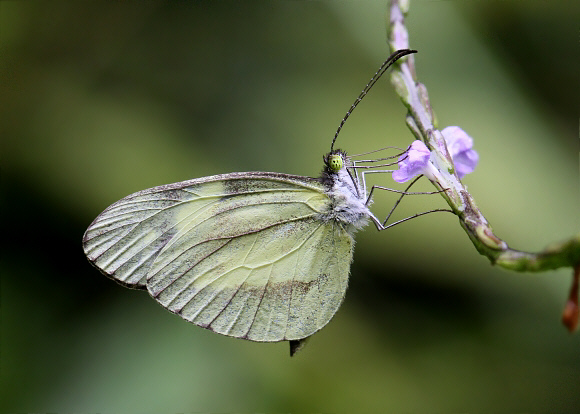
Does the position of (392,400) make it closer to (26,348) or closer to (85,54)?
(26,348)

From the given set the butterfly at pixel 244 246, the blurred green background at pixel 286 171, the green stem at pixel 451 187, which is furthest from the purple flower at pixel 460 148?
the blurred green background at pixel 286 171

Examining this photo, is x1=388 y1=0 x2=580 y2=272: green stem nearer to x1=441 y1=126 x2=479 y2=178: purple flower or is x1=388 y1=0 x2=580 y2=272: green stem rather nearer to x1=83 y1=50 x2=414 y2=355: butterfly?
x1=441 y1=126 x2=479 y2=178: purple flower

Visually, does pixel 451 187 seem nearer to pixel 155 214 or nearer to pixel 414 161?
pixel 414 161

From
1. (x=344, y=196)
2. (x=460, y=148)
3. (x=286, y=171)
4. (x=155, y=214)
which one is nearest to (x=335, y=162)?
(x=344, y=196)

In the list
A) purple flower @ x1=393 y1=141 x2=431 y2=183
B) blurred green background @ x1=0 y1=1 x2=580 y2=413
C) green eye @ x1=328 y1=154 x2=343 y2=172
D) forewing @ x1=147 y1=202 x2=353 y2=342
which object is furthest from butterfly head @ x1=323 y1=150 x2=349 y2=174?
blurred green background @ x1=0 y1=1 x2=580 y2=413

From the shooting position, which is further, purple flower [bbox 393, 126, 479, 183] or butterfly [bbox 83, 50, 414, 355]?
butterfly [bbox 83, 50, 414, 355]
